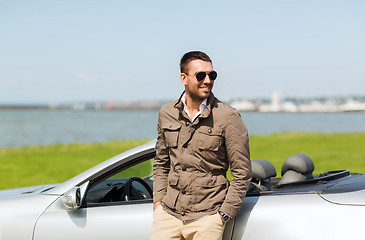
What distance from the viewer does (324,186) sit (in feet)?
10.6

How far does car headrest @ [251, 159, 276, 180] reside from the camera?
3527mm

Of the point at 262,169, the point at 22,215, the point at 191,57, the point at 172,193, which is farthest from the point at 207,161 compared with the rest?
the point at 22,215

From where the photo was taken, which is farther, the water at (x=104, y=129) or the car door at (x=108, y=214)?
the water at (x=104, y=129)

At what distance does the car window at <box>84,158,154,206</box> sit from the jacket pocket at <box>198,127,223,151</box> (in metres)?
0.78

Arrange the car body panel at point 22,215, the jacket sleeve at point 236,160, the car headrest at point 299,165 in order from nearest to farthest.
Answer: the jacket sleeve at point 236,160 → the car body panel at point 22,215 → the car headrest at point 299,165

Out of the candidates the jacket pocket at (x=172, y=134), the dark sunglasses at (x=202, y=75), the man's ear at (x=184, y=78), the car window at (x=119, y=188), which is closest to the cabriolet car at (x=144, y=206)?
the car window at (x=119, y=188)

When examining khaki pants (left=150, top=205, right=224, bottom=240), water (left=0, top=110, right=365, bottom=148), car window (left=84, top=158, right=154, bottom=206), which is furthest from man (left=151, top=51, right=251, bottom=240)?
water (left=0, top=110, right=365, bottom=148)

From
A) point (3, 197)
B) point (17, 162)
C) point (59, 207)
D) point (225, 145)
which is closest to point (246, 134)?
point (225, 145)

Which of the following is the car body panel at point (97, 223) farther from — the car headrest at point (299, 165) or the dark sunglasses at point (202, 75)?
the car headrest at point (299, 165)

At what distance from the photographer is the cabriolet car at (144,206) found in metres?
2.83

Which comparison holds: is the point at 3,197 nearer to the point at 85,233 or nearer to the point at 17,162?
the point at 85,233

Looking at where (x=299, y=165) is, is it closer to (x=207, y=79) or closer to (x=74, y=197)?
(x=207, y=79)

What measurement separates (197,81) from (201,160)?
17.8 inches

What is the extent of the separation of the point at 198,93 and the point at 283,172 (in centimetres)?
134
